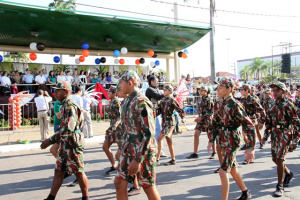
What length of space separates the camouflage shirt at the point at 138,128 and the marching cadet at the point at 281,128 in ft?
8.67

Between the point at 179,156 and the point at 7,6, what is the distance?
9420mm

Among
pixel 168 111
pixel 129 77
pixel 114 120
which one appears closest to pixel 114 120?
pixel 114 120

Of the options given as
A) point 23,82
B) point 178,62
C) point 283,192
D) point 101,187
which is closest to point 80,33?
point 23,82

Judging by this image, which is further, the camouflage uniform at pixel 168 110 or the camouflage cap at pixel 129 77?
the camouflage uniform at pixel 168 110

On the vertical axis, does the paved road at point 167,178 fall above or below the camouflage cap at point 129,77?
below

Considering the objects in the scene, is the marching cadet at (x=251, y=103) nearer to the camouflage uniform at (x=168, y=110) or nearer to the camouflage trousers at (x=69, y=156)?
the camouflage uniform at (x=168, y=110)

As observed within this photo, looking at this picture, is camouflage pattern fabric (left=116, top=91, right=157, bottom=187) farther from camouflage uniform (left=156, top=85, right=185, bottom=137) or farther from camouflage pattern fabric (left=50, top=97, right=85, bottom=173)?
camouflage uniform (left=156, top=85, right=185, bottom=137)

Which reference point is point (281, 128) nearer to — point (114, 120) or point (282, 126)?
point (282, 126)

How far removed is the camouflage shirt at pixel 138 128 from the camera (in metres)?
3.26

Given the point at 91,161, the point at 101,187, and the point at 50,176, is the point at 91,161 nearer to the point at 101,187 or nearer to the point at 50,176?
the point at 50,176

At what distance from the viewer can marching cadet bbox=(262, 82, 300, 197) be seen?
4855 mm

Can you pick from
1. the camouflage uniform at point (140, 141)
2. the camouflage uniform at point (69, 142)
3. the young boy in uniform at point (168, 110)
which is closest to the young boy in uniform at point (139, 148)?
the camouflage uniform at point (140, 141)

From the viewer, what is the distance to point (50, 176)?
6.33m

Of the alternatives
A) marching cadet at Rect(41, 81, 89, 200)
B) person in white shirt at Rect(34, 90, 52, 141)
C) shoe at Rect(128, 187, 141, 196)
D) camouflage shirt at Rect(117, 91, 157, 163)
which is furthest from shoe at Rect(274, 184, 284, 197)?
person in white shirt at Rect(34, 90, 52, 141)
